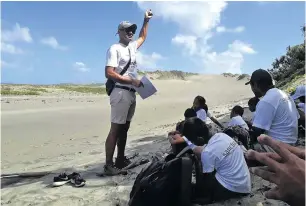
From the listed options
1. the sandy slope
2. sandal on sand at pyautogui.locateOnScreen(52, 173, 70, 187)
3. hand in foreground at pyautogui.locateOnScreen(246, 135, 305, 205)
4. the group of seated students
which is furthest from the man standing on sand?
hand in foreground at pyautogui.locateOnScreen(246, 135, 305, 205)

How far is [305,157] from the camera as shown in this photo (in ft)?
4.74

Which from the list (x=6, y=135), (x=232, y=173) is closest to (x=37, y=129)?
(x=6, y=135)

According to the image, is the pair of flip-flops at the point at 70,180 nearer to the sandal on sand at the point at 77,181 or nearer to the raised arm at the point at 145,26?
A: the sandal on sand at the point at 77,181

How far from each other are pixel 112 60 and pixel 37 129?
871cm

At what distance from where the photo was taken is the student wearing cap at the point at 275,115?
14.2 feet

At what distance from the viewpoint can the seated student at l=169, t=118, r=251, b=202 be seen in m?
3.84

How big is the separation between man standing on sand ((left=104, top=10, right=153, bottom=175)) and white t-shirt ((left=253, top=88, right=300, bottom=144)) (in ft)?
5.35

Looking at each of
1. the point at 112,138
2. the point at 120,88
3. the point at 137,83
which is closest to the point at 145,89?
the point at 137,83

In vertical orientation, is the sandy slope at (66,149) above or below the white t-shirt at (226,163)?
below

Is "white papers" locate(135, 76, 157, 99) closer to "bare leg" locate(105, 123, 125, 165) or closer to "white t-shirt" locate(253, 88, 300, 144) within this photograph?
"bare leg" locate(105, 123, 125, 165)

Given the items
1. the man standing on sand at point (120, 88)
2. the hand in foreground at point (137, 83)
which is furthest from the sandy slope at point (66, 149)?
the hand in foreground at point (137, 83)

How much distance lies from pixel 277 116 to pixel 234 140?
0.58m

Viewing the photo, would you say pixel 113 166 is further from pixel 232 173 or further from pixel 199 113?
pixel 199 113

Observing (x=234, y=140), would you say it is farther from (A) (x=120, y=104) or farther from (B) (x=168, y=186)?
(A) (x=120, y=104)
